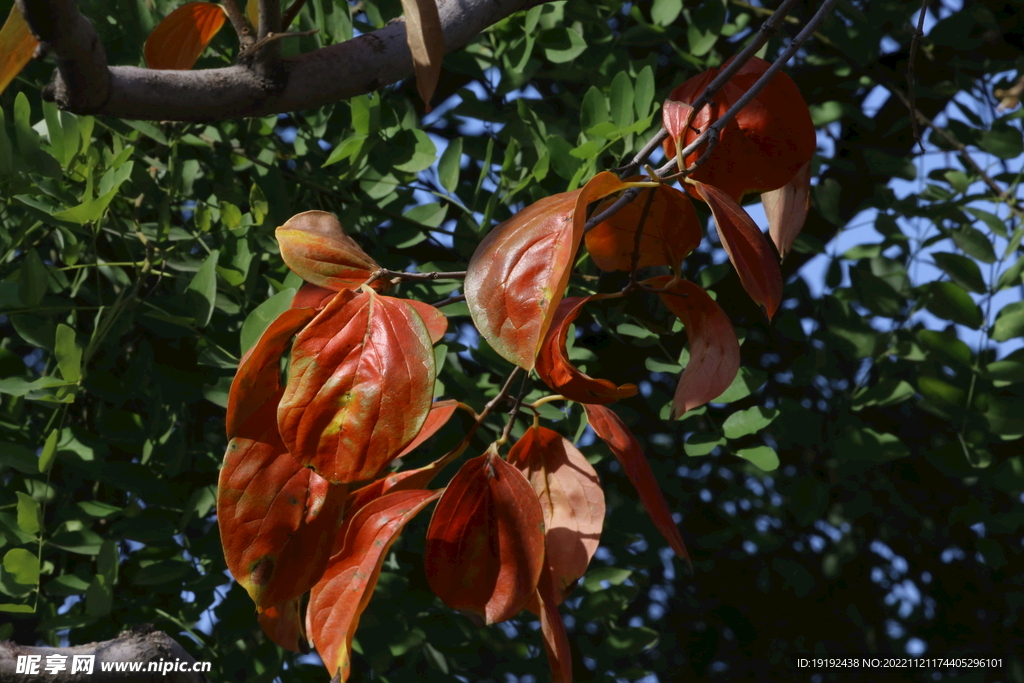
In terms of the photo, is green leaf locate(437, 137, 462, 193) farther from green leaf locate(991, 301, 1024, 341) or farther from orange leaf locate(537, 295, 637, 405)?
green leaf locate(991, 301, 1024, 341)

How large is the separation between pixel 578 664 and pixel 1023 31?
909mm

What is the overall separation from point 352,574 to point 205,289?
0.95 ft

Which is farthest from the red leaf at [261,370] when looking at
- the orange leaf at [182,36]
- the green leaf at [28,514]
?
the green leaf at [28,514]

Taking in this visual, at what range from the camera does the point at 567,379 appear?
360mm

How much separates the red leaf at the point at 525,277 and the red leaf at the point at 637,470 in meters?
0.14

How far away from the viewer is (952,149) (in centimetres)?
86

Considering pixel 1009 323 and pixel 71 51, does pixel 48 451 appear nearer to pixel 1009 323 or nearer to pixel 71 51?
pixel 71 51

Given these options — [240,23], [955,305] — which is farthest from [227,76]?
[955,305]

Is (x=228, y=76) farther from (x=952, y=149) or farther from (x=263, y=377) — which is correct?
(x=952, y=149)

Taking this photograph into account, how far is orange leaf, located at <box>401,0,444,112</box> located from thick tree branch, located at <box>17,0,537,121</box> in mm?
62

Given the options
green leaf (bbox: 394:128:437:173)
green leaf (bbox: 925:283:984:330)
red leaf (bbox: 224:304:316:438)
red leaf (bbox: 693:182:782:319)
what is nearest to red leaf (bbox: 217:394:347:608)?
red leaf (bbox: 224:304:316:438)

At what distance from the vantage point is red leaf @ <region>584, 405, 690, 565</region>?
1.35 ft

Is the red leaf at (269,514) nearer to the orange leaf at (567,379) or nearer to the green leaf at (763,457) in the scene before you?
the orange leaf at (567,379)

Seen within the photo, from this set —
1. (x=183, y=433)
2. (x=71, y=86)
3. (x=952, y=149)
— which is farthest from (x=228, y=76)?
(x=952, y=149)
